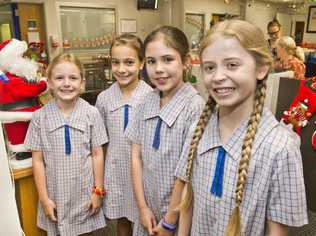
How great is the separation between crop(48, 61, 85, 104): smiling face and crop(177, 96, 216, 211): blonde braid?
620 millimetres

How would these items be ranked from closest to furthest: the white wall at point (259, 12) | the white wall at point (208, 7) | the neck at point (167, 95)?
the neck at point (167, 95), the white wall at point (208, 7), the white wall at point (259, 12)

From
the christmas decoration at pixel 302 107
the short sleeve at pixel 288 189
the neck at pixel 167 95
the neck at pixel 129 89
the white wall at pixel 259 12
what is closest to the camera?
the short sleeve at pixel 288 189

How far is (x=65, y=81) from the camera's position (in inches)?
51.6

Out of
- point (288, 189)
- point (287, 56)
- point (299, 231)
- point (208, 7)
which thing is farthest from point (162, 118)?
point (208, 7)

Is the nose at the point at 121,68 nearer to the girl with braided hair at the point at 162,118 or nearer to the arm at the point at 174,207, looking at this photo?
the girl with braided hair at the point at 162,118

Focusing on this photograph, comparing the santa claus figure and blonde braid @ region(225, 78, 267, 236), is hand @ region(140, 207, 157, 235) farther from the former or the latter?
the santa claus figure

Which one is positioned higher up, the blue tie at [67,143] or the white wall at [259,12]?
the white wall at [259,12]

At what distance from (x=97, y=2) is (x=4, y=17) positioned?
1786mm

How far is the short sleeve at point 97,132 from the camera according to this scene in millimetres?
1364

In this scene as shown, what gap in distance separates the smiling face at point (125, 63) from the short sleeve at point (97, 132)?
0.20 m

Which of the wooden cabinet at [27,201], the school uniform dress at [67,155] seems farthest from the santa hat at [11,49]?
the wooden cabinet at [27,201]

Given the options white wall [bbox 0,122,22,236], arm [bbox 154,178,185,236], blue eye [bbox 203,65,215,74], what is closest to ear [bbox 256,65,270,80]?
blue eye [bbox 203,65,215,74]

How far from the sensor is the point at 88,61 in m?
6.20

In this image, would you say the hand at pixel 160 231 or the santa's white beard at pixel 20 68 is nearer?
the hand at pixel 160 231
